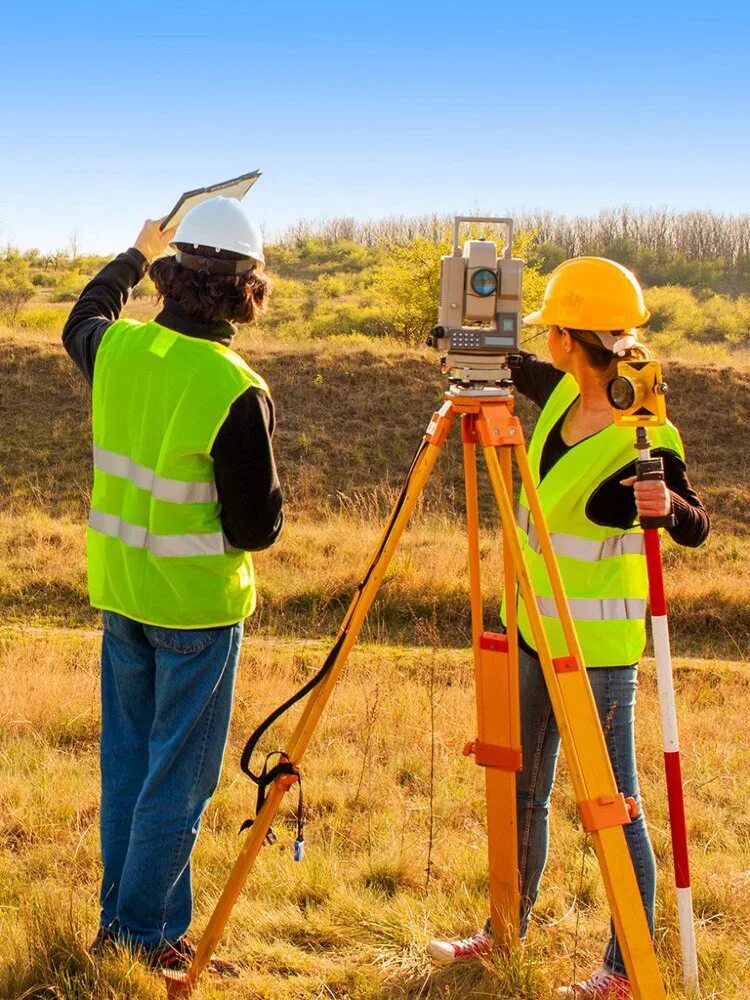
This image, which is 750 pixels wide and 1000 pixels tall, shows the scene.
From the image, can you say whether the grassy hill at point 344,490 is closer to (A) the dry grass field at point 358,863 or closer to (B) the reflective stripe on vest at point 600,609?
(A) the dry grass field at point 358,863

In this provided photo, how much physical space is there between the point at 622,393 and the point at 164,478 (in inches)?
45.1

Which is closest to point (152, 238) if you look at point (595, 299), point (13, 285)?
point (595, 299)

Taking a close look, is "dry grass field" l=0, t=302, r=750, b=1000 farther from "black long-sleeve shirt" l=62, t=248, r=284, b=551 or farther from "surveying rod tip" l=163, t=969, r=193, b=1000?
"black long-sleeve shirt" l=62, t=248, r=284, b=551

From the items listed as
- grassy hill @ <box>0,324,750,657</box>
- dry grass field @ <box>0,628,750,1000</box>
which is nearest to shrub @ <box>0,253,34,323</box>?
grassy hill @ <box>0,324,750,657</box>

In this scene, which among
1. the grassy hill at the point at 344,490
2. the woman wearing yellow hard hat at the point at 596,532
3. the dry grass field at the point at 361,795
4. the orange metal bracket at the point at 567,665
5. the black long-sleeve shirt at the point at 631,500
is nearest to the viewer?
the orange metal bracket at the point at 567,665

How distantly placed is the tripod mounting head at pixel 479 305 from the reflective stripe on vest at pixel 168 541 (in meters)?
0.76

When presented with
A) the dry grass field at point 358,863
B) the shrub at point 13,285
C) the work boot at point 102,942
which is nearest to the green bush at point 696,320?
the shrub at point 13,285

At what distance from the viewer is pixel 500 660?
8.96 ft

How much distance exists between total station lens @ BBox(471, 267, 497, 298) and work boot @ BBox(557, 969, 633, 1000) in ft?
5.85

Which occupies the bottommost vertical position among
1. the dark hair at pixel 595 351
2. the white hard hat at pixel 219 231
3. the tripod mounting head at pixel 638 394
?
the tripod mounting head at pixel 638 394

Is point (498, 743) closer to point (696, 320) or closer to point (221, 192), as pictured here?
point (221, 192)

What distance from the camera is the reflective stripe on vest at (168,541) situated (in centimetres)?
262

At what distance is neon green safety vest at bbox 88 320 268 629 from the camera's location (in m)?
2.54

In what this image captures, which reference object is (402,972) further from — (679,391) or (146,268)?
(679,391)
